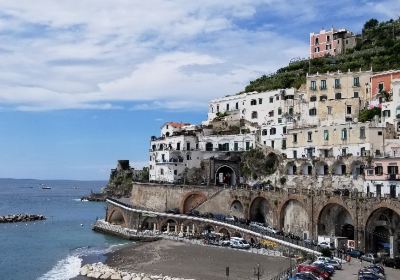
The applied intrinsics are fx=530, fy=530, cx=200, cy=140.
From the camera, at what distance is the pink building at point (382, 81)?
266ft

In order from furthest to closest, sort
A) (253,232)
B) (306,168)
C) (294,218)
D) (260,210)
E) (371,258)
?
(260,210) < (306,168) < (294,218) < (253,232) < (371,258)

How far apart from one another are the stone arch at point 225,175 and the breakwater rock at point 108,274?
126 ft

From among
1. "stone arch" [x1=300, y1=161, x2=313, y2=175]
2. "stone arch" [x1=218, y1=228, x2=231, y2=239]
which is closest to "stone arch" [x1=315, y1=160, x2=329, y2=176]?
"stone arch" [x1=300, y1=161, x2=313, y2=175]

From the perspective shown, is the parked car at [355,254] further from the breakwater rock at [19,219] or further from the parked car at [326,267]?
the breakwater rock at [19,219]

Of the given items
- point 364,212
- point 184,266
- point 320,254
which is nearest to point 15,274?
point 184,266

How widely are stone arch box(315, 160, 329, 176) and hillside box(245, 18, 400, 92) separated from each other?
28570mm

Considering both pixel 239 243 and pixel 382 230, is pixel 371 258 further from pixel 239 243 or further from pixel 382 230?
pixel 239 243

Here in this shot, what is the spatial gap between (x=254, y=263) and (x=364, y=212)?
14050 mm

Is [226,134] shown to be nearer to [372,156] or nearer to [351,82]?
[351,82]

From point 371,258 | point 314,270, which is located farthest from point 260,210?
point 314,270

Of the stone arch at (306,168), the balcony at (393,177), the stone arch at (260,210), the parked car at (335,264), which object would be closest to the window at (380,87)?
the stone arch at (306,168)

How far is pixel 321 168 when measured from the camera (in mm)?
76188

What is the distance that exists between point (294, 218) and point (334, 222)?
6.30 m

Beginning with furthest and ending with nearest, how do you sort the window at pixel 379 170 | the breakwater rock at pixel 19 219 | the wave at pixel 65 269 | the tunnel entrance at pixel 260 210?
the breakwater rock at pixel 19 219 → the tunnel entrance at pixel 260 210 → the window at pixel 379 170 → the wave at pixel 65 269
